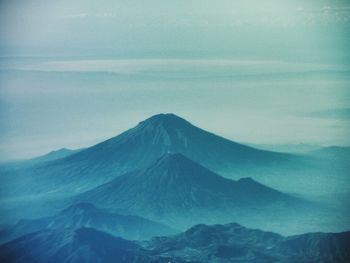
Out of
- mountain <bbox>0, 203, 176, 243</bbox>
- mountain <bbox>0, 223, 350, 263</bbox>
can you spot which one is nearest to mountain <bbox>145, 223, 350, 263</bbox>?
mountain <bbox>0, 223, 350, 263</bbox>

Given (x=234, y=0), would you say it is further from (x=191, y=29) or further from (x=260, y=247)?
(x=260, y=247)

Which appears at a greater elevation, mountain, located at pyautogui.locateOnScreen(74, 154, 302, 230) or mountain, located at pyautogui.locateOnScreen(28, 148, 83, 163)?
mountain, located at pyautogui.locateOnScreen(28, 148, 83, 163)

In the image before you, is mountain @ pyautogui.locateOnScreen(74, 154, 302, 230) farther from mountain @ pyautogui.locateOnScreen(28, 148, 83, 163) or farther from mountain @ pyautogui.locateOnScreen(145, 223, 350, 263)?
mountain @ pyautogui.locateOnScreen(28, 148, 83, 163)

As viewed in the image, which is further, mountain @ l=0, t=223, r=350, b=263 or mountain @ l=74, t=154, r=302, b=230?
mountain @ l=74, t=154, r=302, b=230

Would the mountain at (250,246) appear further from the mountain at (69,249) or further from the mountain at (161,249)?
the mountain at (69,249)

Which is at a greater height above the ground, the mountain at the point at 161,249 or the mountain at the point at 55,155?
the mountain at the point at 55,155

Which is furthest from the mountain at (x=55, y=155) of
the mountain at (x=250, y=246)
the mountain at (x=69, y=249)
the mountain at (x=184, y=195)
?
the mountain at (x=250, y=246)

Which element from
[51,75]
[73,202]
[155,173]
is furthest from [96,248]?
[51,75]

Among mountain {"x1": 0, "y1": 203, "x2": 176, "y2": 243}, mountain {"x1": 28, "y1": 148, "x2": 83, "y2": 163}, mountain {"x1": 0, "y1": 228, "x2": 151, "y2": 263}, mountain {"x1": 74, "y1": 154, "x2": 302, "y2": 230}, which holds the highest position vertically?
mountain {"x1": 28, "y1": 148, "x2": 83, "y2": 163}
